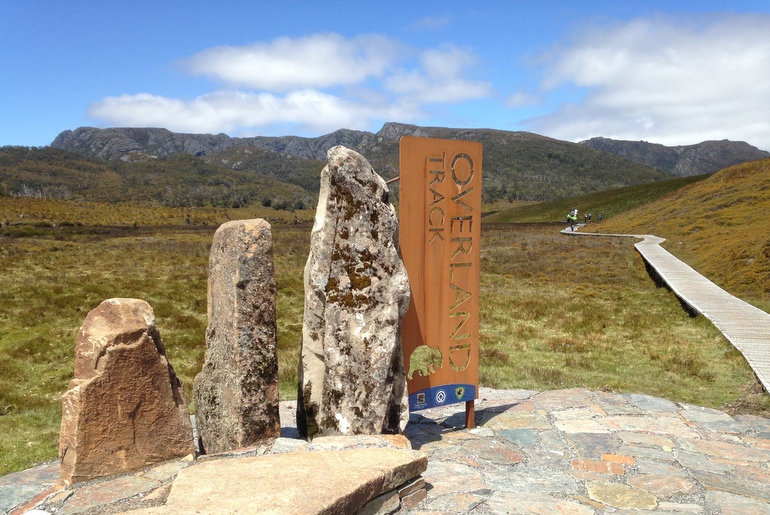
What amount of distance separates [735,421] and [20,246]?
113ft

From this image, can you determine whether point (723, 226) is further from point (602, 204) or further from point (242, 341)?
point (602, 204)

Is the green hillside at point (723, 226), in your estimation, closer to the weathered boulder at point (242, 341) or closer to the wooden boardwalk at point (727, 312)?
the wooden boardwalk at point (727, 312)

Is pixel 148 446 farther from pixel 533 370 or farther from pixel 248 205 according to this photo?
pixel 248 205

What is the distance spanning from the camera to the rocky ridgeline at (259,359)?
17.4ft

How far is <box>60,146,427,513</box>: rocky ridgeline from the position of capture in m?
5.31

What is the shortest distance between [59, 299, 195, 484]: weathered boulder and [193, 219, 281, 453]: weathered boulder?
465mm

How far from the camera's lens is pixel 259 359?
233 inches

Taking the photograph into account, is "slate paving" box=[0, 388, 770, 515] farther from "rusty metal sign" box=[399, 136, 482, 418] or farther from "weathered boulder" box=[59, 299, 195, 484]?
"rusty metal sign" box=[399, 136, 482, 418]

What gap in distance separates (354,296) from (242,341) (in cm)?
118

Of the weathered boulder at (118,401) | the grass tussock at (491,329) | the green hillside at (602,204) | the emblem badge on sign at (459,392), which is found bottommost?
the grass tussock at (491,329)

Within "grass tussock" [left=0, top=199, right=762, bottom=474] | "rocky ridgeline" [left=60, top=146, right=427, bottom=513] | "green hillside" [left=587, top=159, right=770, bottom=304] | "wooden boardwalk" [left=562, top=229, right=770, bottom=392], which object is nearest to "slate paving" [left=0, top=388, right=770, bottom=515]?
"rocky ridgeline" [left=60, top=146, right=427, bottom=513]

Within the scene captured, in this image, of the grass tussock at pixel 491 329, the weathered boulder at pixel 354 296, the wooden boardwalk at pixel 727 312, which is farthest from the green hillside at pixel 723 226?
the weathered boulder at pixel 354 296

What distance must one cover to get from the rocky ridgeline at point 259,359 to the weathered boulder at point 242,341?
1cm

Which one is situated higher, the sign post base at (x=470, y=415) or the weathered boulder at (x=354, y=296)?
the weathered boulder at (x=354, y=296)
